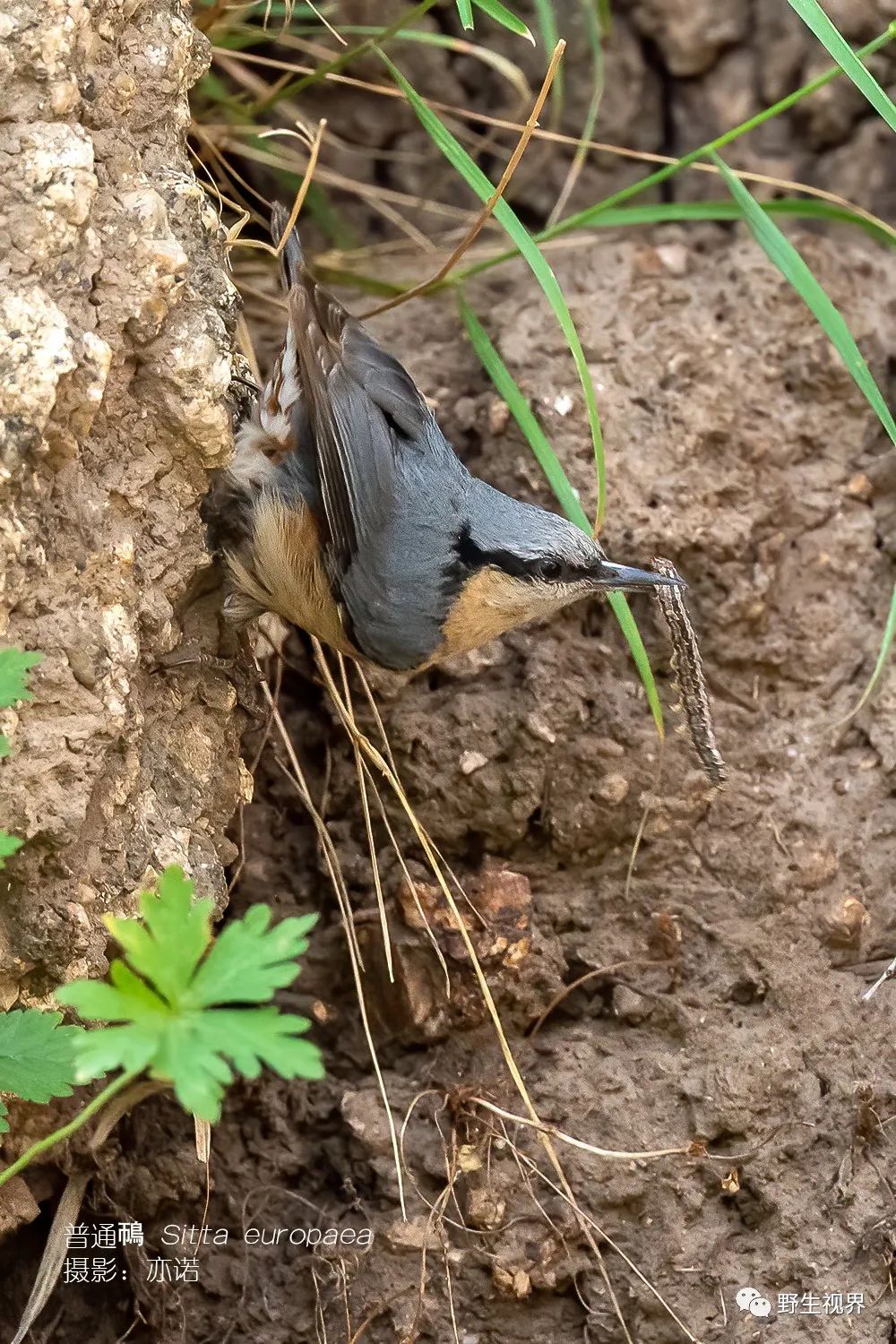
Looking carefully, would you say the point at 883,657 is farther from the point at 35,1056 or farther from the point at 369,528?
the point at 35,1056

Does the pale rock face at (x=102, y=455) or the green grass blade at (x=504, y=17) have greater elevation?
the green grass blade at (x=504, y=17)

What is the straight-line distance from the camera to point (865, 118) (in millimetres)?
4070

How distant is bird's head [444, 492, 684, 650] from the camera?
2871 mm

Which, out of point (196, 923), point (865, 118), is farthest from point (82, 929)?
point (865, 118)

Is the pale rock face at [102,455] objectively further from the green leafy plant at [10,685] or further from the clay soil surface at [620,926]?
the clay soil surface at [620,926]

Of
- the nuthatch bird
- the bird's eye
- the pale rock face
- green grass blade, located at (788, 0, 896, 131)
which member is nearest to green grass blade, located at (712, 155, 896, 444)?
green grass blade, located at (788, 0, 896, 131)

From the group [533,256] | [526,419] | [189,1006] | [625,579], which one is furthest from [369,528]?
[189,1006]

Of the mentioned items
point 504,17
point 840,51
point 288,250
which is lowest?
point 288,250

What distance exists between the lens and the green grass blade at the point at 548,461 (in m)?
2.85

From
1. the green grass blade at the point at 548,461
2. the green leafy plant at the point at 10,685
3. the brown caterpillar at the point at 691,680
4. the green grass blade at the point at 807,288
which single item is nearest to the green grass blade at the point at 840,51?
the green grass blade at the point at 807,288

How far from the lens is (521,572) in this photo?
2.91m

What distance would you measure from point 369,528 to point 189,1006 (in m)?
1.45

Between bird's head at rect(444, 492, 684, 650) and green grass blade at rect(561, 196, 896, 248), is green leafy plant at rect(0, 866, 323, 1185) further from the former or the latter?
green grass blade at rect(561, 196, 896, 248)

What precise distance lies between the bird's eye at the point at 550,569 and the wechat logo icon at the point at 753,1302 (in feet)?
4.92
